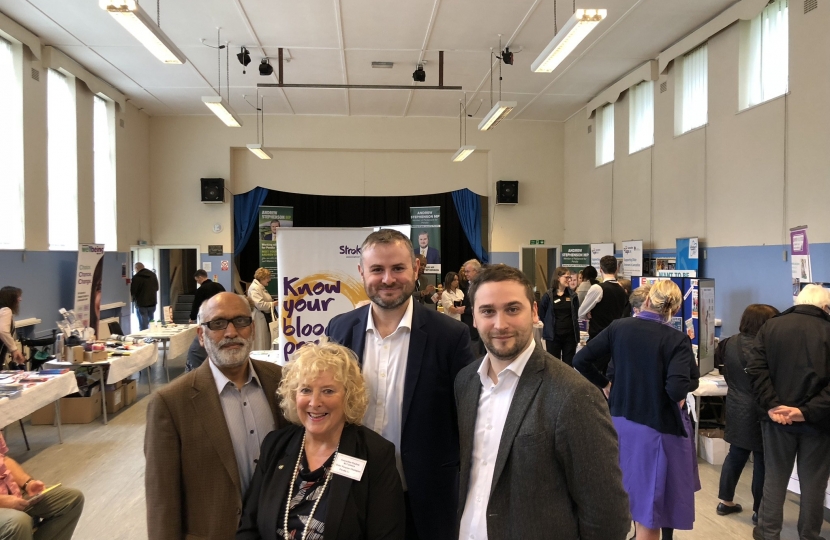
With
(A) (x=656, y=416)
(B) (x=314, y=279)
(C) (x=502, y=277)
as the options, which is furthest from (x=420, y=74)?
(C) (x=502, y=277)

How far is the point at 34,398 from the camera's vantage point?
13.7 ft

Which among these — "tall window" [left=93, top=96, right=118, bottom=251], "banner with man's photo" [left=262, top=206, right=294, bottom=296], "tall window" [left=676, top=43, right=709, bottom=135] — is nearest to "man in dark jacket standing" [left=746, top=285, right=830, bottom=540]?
"tall window" [left=676, top=43, right=709, bottom=135]

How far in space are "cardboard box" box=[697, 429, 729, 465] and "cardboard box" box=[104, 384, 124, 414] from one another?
6003 millimetres

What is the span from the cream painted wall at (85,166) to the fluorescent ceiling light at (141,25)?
323cm

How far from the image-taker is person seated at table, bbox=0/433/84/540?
2637 mm

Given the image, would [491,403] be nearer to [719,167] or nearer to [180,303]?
[719,167]

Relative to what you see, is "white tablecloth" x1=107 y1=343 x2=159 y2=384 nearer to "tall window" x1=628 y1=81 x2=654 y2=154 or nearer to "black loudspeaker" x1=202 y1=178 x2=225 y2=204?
"black loudspeaker" x1=202 y1=178 x2=225 y2=204

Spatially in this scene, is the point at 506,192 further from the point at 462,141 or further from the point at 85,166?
the point at 85,166

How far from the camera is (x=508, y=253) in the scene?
11.5m

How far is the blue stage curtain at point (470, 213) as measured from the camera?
38.1 feet

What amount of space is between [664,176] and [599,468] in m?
7.36

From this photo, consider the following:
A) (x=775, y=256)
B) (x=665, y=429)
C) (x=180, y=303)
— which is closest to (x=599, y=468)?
(x=665, y=429)

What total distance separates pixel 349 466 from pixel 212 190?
10213 millimetres

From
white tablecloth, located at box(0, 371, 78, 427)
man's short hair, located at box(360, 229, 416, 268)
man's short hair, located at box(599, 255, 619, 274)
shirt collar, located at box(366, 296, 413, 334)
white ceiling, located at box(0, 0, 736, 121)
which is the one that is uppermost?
white ceiling, located at box(0, 0, 736, 121)
